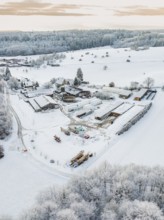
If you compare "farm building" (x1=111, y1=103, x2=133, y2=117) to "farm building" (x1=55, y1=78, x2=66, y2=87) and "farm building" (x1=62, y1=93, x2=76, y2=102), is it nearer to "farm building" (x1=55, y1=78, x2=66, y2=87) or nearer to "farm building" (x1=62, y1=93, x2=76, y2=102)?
"farm building" (x1=62, y1=93, x2=76, y2=102)

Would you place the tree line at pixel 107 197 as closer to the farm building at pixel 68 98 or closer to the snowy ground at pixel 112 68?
the farm building at pixel 68 98

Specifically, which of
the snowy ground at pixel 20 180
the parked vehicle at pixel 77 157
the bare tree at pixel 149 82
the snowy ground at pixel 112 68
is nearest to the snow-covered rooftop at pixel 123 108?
the bare tree at pixel 149 82

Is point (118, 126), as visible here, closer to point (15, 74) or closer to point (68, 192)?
point (68, 192)

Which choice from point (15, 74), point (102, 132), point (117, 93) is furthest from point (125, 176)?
point (15, 74)

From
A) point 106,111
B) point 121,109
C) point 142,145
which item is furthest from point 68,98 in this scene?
point 142,145

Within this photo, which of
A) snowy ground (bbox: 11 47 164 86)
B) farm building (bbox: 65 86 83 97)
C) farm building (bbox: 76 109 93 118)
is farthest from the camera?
snowy ground (bbox: 11 47 164 86)

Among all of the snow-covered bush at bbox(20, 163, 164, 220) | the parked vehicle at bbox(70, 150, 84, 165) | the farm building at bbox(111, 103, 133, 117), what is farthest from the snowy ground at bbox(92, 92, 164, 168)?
the snow-covered bush at bbox(20, 163, 164, 220)
